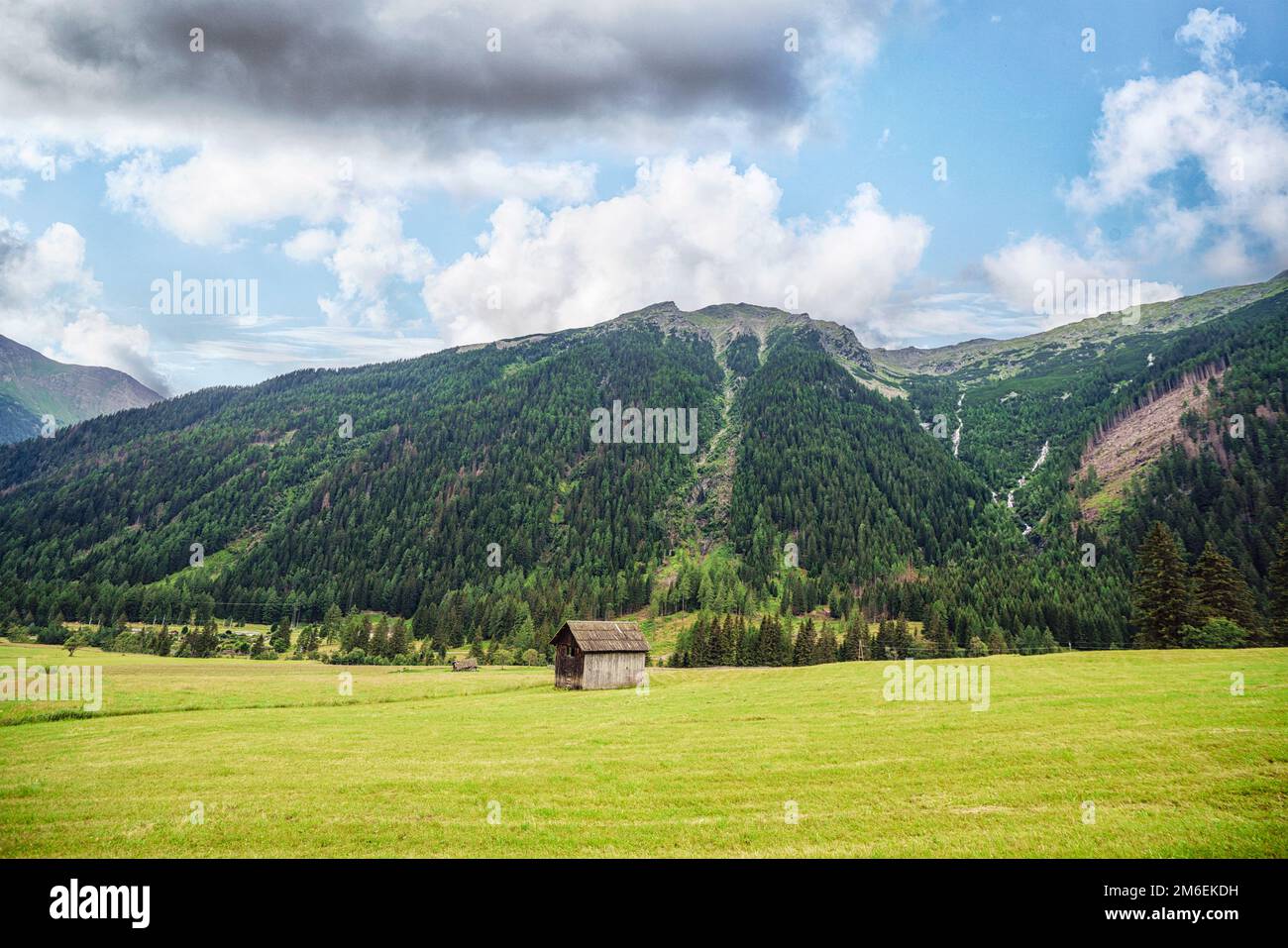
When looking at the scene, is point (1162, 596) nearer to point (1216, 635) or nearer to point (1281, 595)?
point (1216, 635)

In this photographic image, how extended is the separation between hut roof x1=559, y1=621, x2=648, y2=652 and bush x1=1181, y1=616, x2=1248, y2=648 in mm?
56620

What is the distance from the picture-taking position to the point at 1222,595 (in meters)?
67.7

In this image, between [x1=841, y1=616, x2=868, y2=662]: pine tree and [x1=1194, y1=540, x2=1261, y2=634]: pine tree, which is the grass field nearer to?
[x1=1194, y1=540, x2=1261, y2=634]: pine tree

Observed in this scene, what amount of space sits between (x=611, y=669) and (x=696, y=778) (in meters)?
41.6

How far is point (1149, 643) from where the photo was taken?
218 feet

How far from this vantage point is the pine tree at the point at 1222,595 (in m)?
66.9

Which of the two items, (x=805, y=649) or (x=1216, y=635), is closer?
(x=1216, y=635)

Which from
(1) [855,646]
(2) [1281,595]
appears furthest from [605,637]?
(2) [1281,595]

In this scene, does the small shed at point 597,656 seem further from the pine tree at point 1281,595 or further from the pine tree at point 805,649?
the pine tree at point 1281,595

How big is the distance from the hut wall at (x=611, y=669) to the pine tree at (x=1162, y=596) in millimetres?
55134

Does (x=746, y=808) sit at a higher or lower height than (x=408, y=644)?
higher
